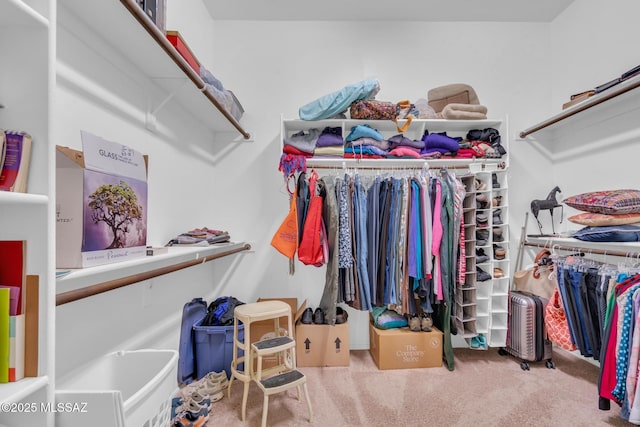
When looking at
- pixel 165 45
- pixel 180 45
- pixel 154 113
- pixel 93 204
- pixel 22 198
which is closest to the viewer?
pixel 22 198

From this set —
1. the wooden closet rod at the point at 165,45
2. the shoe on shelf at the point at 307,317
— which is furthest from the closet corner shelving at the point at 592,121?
the wooden closet rod at the point at 165,45

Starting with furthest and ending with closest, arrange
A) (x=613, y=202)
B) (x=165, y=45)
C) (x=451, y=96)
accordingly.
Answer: (x=451, y=96)
(x=613, y=202)
(x=165, y=45)

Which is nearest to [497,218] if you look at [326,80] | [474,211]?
[474,211]

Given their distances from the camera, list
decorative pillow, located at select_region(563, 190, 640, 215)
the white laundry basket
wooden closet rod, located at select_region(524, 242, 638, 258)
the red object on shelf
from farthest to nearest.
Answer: wooden closet rod, located at select_region(524, 242, 638, 258) < decorative pillow, located at select_region(563, 190, 640, 215) < the red object on shelf < the white laundry basket

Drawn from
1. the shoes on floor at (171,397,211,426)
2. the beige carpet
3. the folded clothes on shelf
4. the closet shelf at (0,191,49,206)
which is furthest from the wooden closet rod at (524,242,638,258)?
the closet shelf at (0,191,49,206)

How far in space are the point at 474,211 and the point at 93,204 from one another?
88.5 inches

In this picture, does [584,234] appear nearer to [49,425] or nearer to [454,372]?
[454,372]

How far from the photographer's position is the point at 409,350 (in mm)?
2207

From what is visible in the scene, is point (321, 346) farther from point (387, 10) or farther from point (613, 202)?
point (387, 10)

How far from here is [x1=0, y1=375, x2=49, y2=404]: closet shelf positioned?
590 millimetres

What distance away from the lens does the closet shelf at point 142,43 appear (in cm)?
109

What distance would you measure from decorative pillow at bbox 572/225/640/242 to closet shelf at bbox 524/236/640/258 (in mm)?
34

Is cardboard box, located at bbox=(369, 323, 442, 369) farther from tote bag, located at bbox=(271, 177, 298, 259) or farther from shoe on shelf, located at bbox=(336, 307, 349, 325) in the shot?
tote bag, located at bbox=(271, 177, 298, 259)

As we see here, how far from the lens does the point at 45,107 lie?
2.25ft
